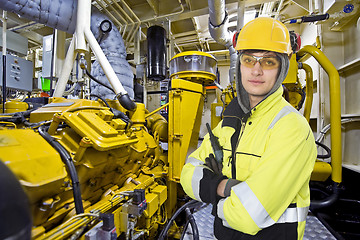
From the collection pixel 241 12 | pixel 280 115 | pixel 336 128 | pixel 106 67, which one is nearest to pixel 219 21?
pixel 241 12

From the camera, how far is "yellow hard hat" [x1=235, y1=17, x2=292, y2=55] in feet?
3.18

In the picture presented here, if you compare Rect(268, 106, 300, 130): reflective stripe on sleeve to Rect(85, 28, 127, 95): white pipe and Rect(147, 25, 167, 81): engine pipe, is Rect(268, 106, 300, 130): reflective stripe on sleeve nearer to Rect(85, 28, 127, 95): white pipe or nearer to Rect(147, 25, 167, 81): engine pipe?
Rect(85, 28, 127, 95): white pipe

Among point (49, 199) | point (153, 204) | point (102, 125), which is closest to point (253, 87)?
point (102, 125)

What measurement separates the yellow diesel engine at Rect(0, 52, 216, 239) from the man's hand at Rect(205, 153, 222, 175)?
2.34 ft

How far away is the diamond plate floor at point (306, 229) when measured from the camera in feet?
5.41

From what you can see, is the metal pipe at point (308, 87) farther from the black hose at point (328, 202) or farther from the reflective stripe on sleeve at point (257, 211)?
the reflective stripe on sleeve at point (257, 211)

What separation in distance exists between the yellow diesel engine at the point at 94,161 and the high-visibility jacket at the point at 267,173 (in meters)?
0.77

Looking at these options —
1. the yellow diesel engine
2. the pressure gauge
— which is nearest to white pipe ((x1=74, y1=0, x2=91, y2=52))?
the yellow diesel engine

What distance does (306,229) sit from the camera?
1748 mm

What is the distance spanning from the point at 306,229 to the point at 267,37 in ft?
6.14

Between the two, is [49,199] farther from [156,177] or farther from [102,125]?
[156,177]

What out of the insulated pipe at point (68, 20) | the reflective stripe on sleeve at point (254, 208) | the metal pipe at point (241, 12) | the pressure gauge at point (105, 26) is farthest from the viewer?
the metal pipe at point (241, 12)

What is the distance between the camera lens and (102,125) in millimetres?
1703

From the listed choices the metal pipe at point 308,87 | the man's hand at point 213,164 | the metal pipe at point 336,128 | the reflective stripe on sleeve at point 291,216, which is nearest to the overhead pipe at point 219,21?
the metal pipe at point 308,87
